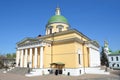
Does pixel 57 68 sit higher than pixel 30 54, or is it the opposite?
pixel 30 54

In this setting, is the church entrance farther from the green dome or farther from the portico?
the green dome

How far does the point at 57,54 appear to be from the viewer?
32.8 metres

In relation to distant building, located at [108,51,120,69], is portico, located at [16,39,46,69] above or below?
above

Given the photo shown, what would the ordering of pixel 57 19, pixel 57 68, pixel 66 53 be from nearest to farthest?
pixel 57 68 < pixel 66 53 < pixel 57 19

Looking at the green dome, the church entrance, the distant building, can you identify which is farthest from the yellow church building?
the distant building

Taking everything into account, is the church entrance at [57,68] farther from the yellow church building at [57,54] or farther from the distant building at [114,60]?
the distant building at [114,60]

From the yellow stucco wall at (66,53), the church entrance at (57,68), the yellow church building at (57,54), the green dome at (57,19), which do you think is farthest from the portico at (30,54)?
the green dome at (57,19)

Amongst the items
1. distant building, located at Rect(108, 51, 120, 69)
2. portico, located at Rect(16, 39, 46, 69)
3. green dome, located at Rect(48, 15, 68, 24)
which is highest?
green dome, located at Rect(48, 15, 68, 24)

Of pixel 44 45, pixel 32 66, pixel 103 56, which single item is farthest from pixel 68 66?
pixel 103 56

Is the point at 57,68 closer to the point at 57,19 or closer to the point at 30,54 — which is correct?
the point at 30,54

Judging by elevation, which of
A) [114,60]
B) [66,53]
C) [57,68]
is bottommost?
[114,60]

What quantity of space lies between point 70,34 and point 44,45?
6.25 metres

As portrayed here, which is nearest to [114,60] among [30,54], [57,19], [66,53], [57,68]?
[57,19]

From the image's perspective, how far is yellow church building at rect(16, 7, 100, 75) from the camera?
30.2 meters
